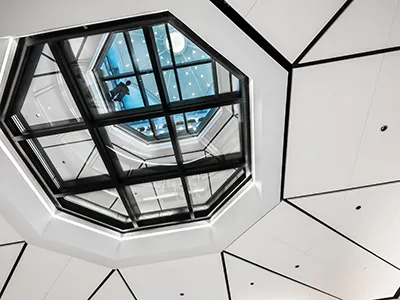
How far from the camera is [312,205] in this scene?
28.8 ft

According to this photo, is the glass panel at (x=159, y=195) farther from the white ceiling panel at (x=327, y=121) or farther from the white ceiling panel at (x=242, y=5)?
the white ceiling panel at (x=242, y=5)

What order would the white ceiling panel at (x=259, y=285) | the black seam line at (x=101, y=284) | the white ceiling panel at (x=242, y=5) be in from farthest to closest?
the white ceiling panel at (x=259, y=285) → the black seam line at (x=101, y=284) → the white ceiling panel at (x=242, y=5)

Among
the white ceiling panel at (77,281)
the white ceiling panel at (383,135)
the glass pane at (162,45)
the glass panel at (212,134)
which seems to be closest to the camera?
the glass pane at (162,45)

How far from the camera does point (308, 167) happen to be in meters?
7.89

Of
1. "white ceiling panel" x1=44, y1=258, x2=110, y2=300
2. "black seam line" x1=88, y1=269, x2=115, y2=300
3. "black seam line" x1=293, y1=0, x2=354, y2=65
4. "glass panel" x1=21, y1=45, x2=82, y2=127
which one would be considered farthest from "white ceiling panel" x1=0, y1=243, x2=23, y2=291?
"black seam line" x1=293, y1=0, x2=354, y2=65

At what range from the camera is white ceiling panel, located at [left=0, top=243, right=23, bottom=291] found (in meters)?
8.68

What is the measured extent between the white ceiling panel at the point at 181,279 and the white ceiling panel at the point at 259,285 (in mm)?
306

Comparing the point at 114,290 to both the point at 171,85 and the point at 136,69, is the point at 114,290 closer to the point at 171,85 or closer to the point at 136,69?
the point at 171,85

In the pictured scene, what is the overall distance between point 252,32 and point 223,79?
4.37 feet

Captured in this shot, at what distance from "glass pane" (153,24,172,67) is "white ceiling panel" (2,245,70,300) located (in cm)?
521

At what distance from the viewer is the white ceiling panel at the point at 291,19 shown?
5398 millimetres

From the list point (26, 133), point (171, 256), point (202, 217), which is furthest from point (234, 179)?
point (26, 133)

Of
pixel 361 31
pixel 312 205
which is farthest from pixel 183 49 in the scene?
pixel 312 205

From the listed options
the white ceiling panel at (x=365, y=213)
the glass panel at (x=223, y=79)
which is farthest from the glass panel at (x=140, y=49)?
the white ceiling panel at (x=365, y=213)
